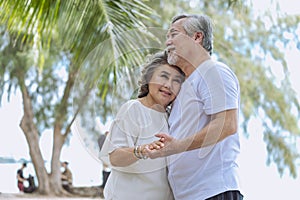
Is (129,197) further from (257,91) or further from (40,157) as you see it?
(40,157)

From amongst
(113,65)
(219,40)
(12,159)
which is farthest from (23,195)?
(113,65)

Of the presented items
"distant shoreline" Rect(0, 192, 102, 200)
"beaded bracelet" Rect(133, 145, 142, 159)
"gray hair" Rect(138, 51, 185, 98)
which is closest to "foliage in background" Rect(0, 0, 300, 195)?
"distant shoreline" Rect(0, 192, 102, 200)

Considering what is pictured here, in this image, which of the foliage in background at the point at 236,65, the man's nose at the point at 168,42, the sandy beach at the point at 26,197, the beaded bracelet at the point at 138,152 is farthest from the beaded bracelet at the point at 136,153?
the sandy beach at the point at 26,197

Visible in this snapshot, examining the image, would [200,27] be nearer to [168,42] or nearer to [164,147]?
[168,42]

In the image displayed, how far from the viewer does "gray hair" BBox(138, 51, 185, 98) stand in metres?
1.38

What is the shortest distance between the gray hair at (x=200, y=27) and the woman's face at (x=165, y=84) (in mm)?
89

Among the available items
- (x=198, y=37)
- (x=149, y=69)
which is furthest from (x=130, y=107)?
(x=198, y=37)

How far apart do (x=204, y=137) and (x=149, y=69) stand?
0.71ft

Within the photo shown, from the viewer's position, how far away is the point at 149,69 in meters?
1.39

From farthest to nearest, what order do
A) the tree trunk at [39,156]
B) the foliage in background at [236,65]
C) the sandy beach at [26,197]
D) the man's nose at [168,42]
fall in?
the tree trunk at [39,156], the sandy beach at [26,197], the foliage in background at [236,65], the man's nose at [168,42]

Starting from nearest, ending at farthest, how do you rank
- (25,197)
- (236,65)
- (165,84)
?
(165,84)
(236,65)
(25,197)

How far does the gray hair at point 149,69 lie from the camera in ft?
4.52

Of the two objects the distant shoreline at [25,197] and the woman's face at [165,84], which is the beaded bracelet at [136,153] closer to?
the woman's face at [165,84]

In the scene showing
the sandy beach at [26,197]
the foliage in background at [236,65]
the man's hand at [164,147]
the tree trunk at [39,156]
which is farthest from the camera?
the tree trunk at [39,156]
